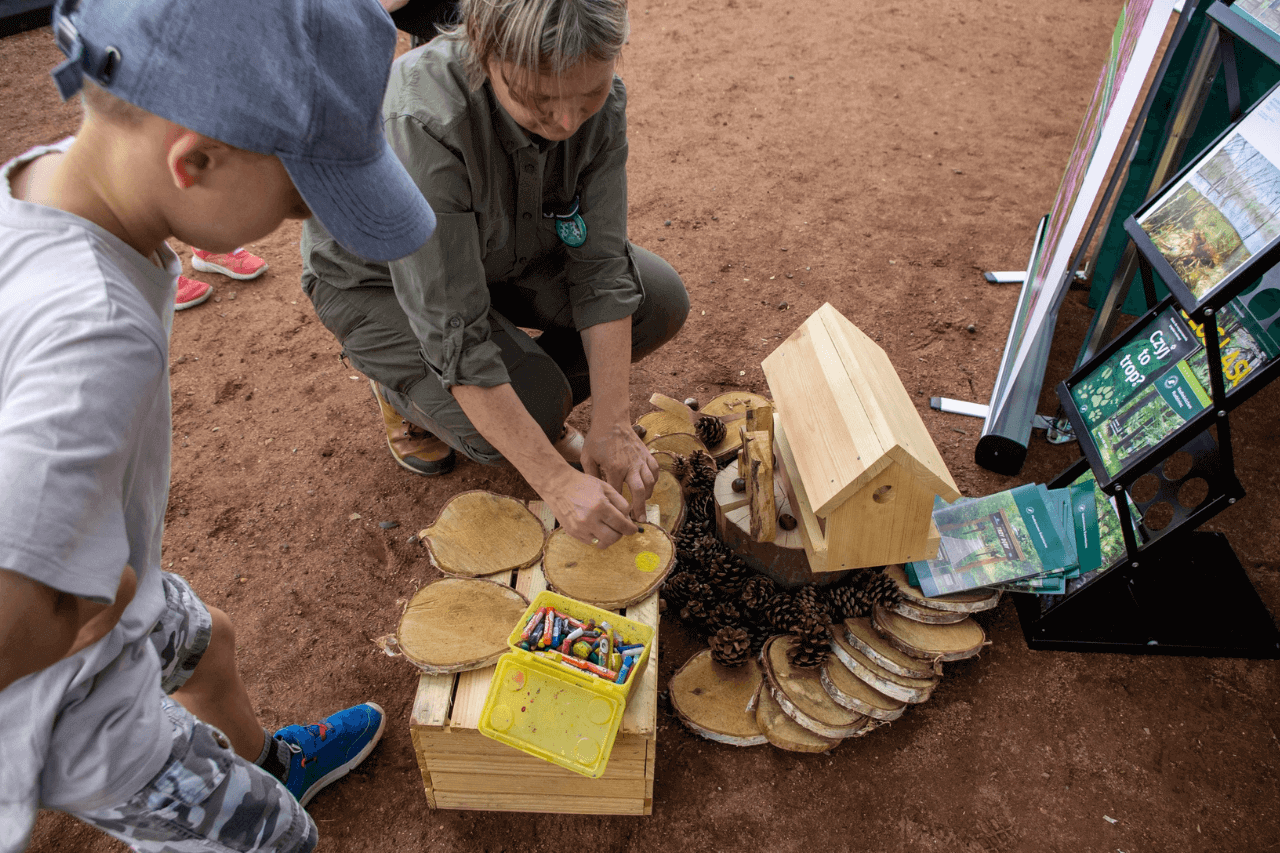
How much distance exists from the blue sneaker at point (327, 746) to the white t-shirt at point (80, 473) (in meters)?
0.70

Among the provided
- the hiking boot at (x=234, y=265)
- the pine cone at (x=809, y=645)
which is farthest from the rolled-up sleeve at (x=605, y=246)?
the hiking boot at (x=234, y=265)

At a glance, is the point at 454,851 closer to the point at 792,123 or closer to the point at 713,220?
the point at 713,220

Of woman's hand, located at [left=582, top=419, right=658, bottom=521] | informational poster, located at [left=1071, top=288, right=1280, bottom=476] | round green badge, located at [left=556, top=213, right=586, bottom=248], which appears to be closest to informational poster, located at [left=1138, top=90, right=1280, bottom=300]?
informational poster, located at [left=1071, top=288, right=1280, bottom=476]

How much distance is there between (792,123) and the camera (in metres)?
4.89

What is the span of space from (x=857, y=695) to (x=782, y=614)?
0.91 ft

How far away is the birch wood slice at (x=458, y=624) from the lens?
71.0 inches

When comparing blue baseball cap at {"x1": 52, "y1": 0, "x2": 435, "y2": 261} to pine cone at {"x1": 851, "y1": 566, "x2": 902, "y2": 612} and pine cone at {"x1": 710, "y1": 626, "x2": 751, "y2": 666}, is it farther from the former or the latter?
pine cone at {"x1": 851, "y1": 566, "x2": 902, "y2": 612}

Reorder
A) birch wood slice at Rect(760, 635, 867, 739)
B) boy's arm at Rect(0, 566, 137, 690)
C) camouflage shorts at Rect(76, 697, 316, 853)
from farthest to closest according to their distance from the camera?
1. birch wood slice at Rect(760, 635, 867, 739)
2. camouflage shorts at Rect(76, 697, 316, 853)
3. boy's arm at Rect(0, 566, 137, 690)

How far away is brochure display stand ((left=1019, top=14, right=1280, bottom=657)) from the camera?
1.88 m

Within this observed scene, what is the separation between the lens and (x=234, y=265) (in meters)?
3.69

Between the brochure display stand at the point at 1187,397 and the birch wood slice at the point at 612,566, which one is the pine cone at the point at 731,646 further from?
the brochure display stand at the point at 1187,397

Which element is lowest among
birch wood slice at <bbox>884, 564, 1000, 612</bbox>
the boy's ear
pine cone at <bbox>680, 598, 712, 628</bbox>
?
pine cone at <bbox>680, 598, 712, 628</bbox>

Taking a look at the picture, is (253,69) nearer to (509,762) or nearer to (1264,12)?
(509,762)

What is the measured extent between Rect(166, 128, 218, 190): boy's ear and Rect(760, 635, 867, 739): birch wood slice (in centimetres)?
169
